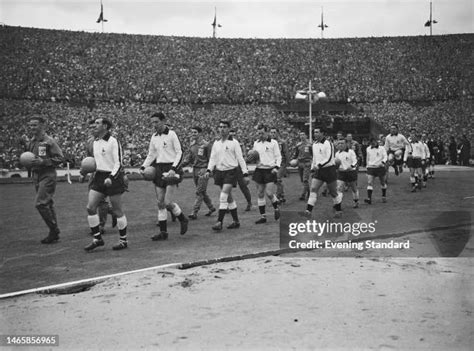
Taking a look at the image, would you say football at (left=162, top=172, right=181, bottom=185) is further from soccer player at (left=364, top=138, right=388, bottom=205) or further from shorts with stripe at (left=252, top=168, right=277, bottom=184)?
soccer player at (left=364, top=138, right=388, bottom=205)

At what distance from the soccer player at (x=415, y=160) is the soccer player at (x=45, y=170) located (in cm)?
1118

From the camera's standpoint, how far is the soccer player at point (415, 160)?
16328 mm

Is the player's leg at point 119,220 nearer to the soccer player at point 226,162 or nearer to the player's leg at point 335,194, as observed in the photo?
the soccer player at point 226,162

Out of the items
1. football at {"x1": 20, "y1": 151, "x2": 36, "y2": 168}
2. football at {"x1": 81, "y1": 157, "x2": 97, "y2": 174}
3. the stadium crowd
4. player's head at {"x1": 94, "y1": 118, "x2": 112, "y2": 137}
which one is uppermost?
the stadium crowd

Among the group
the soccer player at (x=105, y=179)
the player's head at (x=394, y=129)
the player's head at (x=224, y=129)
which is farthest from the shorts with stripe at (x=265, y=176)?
the player's head at (x=394, y=129)

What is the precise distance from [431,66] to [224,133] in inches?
1672

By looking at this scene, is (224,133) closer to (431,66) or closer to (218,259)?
(218,259)

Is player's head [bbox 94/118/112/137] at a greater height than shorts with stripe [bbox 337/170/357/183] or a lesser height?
greater

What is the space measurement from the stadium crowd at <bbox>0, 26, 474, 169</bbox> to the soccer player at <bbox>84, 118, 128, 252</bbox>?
26.9m

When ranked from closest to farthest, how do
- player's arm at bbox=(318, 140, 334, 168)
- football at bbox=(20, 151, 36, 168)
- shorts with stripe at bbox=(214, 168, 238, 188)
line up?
football at bbox=(20, 151, 36, 168)
shorts with stripe at bbox=(214, 168, 238, 188)
player's arm at bbox=(318, 140, 334, 168)

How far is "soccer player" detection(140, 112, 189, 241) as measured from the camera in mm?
8570

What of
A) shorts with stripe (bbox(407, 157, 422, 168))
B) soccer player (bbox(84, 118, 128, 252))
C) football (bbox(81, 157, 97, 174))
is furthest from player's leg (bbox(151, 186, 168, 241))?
shorts with stripe (bbox(407, 157, 422, 168))

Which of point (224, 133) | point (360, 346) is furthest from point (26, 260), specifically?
point (360, 346)

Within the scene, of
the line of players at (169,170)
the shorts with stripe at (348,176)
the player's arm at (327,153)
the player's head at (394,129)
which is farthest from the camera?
the player's head at (394,129)
